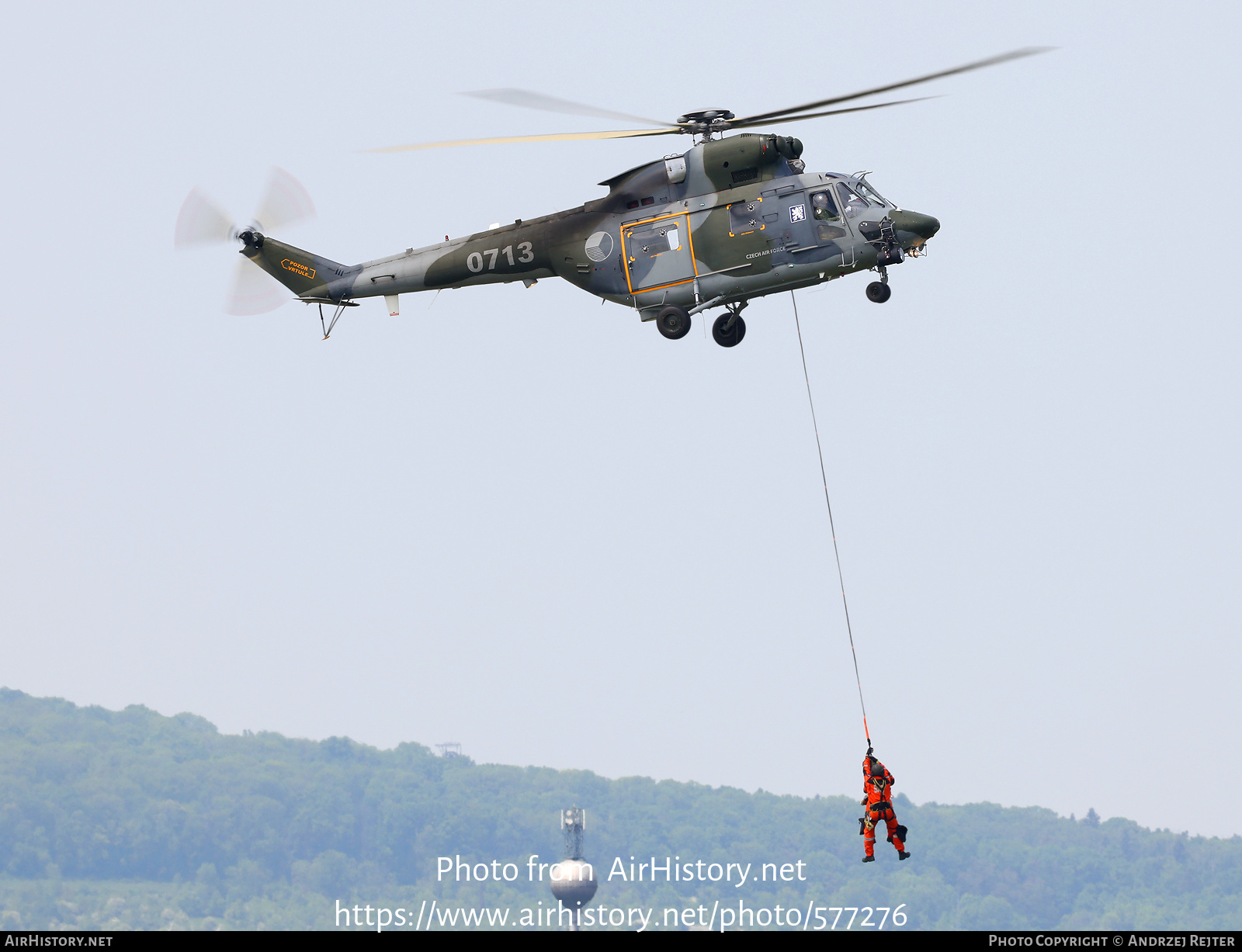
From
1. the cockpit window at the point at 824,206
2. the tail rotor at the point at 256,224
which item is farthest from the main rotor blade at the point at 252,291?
the cockpit window at the point at 824,206

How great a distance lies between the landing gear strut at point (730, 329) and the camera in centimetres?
4094

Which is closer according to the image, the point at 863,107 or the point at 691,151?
the point at 863,107

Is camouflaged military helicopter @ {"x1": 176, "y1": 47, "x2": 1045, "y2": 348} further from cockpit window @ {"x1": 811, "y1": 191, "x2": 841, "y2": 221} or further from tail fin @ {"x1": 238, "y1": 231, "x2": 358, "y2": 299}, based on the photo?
tail fin @ {"x1": 238, "y1": 231, "x2": 358, "y2": 299}

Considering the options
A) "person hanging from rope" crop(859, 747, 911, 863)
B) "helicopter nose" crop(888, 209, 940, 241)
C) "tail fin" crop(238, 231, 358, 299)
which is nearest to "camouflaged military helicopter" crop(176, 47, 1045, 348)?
"helicopter nose" crop(888, 209, 940, 241)

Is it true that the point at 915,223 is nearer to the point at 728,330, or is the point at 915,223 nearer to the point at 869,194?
the point at 869,194

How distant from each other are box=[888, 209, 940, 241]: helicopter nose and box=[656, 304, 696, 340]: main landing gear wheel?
487cm

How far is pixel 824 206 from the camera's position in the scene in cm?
3909

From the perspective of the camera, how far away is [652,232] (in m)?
40.0

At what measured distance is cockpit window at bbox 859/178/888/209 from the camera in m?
39.2
